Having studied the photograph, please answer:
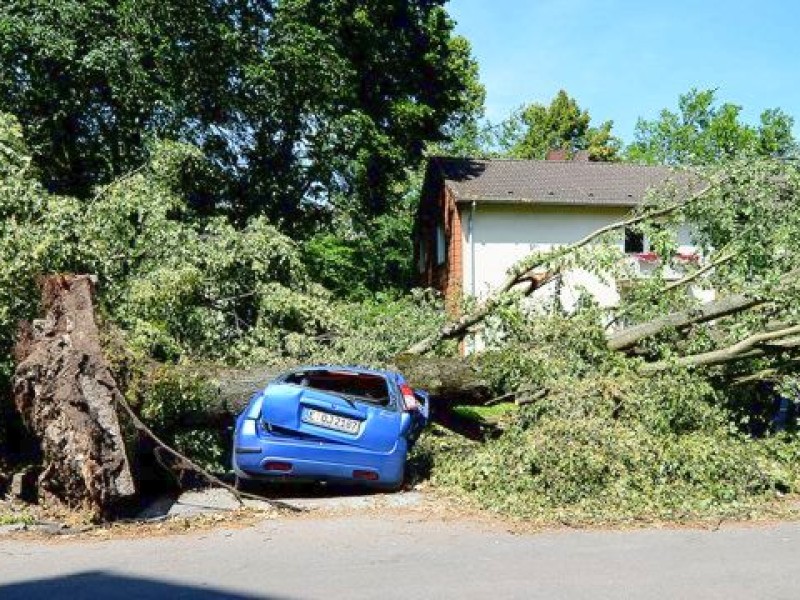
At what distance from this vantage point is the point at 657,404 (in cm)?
860

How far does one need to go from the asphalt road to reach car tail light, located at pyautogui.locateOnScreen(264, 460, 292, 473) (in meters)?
0.84

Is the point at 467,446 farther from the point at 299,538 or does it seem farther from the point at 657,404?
the point at 299,538

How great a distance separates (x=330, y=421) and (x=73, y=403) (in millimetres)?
2288

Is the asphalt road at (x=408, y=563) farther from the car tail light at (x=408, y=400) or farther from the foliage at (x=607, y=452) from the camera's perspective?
the car tail light at (x=408, y=400)

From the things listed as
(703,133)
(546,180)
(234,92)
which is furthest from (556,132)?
(234,92)

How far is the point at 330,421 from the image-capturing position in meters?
7.84

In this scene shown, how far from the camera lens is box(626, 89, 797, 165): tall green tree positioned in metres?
51.2

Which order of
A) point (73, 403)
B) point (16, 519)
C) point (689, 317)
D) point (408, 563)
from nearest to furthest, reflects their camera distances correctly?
point (408, 563) < point (16, 519) < point (73, 403) < point (689, 317)

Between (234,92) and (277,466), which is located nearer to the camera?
(277,466)

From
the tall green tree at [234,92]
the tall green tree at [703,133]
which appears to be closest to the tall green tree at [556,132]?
the tall green tree at [703,133]

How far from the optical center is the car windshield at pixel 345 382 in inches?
335

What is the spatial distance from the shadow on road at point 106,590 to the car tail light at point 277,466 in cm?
249

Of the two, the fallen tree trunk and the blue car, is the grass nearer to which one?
the blue car

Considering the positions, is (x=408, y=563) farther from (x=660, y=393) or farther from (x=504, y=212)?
(x=504, y=212)
